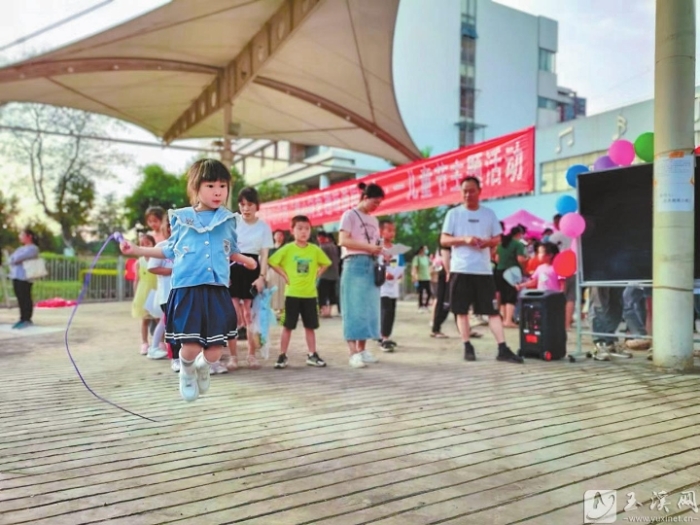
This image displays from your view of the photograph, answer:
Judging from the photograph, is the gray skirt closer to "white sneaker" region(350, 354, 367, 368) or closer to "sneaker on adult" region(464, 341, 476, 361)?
"white sneaker" region(350, 354, 367, 368)

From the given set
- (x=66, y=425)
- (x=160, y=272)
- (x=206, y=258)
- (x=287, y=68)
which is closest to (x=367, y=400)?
(x=206, y=258)

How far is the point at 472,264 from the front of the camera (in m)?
5.40

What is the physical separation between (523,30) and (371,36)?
3008 centimetres

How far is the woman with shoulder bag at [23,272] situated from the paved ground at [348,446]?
4.02 metres

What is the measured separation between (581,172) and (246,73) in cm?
503

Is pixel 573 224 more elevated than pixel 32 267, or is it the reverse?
pixel 573 224

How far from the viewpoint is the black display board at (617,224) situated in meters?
5.28

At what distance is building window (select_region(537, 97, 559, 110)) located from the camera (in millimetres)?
35219

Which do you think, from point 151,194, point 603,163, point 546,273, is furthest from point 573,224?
point 151,194

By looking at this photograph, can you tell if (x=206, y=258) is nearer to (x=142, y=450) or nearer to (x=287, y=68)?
(x=142, y=450)

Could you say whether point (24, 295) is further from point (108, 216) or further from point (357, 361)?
point (108, 216)

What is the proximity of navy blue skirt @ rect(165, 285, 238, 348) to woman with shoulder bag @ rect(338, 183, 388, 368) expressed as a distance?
2.11 m

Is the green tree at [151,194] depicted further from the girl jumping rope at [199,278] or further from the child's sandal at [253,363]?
the girl jumping rope at [199,278]

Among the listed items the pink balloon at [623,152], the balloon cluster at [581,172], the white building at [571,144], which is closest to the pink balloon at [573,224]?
the balloon cluster at [581,172]
